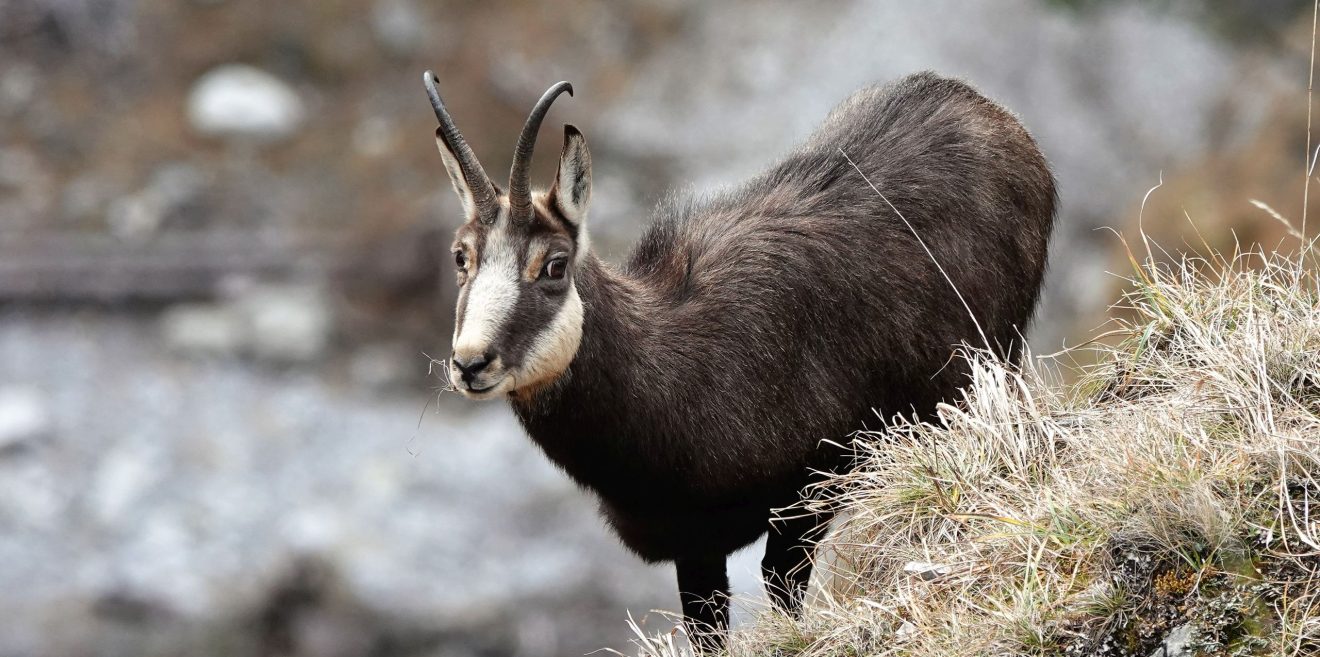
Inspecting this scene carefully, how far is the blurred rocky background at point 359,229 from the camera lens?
1647 centimetres

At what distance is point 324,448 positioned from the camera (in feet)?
60.1

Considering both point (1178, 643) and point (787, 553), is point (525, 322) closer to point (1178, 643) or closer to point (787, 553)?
point (787, 553)

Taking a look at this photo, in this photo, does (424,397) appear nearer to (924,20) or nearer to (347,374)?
(347,374)

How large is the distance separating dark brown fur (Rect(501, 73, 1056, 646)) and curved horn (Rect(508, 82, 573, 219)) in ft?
1.29

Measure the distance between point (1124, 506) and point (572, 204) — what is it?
2.62 meters

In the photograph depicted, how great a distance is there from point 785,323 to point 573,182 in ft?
3.72

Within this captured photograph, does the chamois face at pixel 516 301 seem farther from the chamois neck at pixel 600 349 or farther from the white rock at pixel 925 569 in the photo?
the white rock at pixel 925 569

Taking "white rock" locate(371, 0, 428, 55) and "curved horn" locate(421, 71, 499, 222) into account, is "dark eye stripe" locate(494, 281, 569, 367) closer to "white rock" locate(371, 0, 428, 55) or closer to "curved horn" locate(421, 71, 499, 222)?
"curved horn" locate(421, 71, 499, 222)

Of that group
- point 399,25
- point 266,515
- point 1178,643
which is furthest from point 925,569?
point 399,25

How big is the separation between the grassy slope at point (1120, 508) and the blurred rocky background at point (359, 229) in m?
9.44

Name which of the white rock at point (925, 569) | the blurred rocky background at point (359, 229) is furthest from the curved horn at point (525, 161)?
the blurred rocky background at point (359, 229)

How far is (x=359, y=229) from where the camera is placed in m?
20.6

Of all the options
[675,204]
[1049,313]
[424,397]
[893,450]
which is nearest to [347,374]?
[424,397]

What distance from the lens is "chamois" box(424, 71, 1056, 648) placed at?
579 centimetres
